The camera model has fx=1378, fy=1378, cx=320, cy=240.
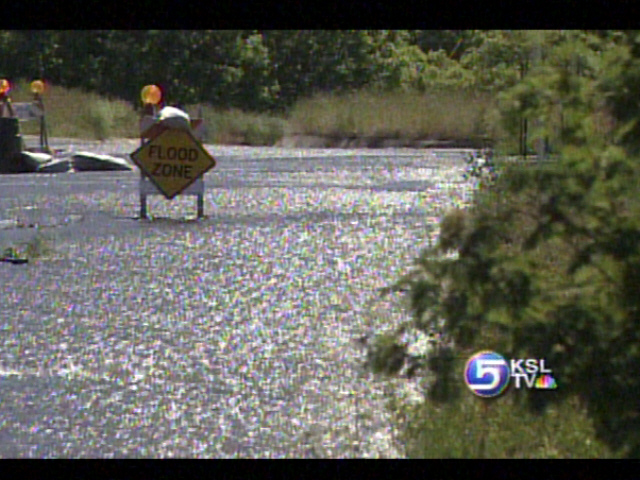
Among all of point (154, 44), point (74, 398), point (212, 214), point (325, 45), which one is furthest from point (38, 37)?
point (74, 398)

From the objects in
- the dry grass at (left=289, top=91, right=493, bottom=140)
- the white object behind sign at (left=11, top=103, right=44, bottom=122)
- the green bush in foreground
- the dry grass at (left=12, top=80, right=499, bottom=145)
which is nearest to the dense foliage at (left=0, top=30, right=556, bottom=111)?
the dry grass at (left=12, top=80, right=499, bottom=145)

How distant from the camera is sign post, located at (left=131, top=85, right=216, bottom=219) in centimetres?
1490

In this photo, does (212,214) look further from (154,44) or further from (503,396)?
(154,44)

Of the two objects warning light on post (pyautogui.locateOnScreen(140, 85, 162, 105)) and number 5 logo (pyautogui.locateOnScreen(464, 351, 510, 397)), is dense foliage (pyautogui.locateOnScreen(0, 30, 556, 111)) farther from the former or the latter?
number 5 logo (pyautogui.locateOnScreen(464, 351, 510, 397))

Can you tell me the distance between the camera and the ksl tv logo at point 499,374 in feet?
16.6

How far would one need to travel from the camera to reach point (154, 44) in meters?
43.4

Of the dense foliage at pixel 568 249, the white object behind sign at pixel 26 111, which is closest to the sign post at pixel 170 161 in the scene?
the dense foliage at pixel 568 249

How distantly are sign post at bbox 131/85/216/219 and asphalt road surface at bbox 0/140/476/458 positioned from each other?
415 mm

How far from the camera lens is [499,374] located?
18.0 ft

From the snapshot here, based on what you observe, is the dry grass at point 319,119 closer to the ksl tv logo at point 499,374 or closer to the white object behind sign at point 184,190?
the white object behind sign at point 184,190

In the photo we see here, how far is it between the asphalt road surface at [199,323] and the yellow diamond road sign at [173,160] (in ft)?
1.46

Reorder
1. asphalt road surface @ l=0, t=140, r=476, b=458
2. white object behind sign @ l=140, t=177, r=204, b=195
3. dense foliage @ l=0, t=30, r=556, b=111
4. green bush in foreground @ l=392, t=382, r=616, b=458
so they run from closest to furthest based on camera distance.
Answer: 1. green bush in foreground @ l=392, t=382, r=616, b=458
2. asphalt road surface @ l=0, t=140, r=476, b=458
3. white object behind sign @ l=140, t=177, r=204, b=195
4. dense foliage @ l=0, t=30, r=556, b=111

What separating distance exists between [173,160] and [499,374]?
1001cm

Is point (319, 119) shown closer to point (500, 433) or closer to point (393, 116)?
point (393, 116)
